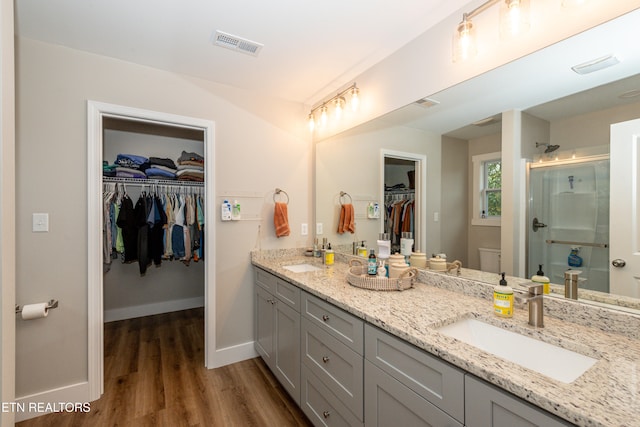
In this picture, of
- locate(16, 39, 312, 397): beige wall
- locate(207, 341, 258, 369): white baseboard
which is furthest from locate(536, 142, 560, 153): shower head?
locate(207, 341, 258, 369): white baseboard

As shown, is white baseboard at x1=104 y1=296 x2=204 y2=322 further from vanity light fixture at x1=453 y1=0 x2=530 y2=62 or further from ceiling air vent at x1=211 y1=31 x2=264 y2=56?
vanity light fixture at x1=453 y1=0 x2=530 y2=62

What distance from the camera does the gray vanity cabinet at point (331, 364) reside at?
1312mm

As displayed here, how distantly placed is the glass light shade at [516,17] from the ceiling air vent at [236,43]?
54.9 inches

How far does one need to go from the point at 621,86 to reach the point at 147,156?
4140 millimetres

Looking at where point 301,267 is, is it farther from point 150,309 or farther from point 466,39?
point 150,309

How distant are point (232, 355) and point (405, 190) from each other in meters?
2.02

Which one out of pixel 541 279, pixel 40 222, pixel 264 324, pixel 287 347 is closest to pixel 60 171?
pixel 40 222

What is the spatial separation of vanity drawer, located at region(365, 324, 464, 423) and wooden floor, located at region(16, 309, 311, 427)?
1.00 metres

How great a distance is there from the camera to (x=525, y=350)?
3.57ft

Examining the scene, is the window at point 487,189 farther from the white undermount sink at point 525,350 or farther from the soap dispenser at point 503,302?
the white undermount sink at point 525,350

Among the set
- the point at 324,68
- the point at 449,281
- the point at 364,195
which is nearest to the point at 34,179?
the point at 324,68

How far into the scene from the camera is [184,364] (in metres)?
2.47

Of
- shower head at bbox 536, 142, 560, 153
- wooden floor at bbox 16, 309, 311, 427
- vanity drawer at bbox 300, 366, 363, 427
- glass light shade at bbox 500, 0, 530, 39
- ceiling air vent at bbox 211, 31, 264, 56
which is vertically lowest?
wooden floor at bbox 16, 309, 311, 427

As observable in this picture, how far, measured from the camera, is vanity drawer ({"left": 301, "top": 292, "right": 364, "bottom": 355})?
51.5 inches
